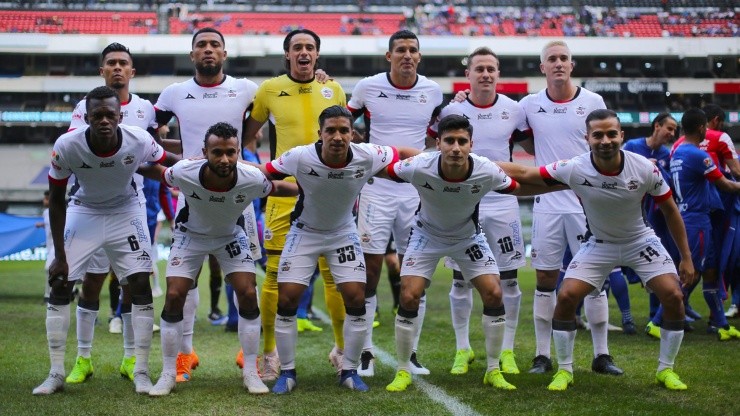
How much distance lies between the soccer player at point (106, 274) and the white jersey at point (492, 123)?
9.14 feet

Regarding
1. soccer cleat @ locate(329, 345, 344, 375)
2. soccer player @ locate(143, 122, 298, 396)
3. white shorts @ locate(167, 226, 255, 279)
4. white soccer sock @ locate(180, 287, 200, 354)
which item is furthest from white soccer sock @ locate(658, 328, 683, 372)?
white soccer sock @ locate(180, 287, 200, 354)

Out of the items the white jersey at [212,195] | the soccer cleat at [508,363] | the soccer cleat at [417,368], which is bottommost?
the soccer cleat at [417,368]

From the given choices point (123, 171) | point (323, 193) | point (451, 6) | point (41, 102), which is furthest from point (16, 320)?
point (451, 6)

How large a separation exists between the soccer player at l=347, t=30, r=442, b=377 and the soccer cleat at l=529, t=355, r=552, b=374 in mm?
981

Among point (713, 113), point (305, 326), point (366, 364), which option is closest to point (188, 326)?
point (366, 364)

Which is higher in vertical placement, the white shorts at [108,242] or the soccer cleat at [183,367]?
the white shorts at [108,242]

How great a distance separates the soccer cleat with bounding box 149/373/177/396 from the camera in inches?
267

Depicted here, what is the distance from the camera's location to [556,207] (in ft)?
26.7

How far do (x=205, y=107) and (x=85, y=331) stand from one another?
221 cm

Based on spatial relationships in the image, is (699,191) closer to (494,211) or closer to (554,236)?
(554,236)

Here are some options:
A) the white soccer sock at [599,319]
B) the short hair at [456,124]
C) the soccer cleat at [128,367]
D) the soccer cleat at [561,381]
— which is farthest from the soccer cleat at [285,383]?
the white soccer sock at [599,319]

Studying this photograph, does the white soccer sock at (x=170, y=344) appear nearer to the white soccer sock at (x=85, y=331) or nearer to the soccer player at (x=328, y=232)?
the soccer player at (x=328, y=232)

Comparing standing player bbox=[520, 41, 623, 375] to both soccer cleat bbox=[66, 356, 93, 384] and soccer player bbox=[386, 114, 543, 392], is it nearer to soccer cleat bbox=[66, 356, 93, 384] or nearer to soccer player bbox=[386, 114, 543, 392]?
soccer player bbox=[386, 114, 543, 392]

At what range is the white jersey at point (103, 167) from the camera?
22.7ft
